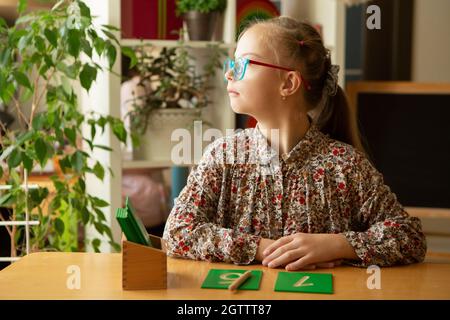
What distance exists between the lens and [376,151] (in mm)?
3031

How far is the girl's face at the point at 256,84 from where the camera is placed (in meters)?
1.60

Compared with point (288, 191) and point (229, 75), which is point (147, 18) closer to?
point (229, 75)

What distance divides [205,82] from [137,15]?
1.25ft

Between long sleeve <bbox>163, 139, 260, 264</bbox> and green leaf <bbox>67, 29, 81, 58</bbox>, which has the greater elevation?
green leaf <bbox>67, 29, 81, 58</bbox>

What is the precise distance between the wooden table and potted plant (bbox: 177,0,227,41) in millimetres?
1506

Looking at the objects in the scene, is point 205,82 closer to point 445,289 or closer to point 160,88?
point 160,88

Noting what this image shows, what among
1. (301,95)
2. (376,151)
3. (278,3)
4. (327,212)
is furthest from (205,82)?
(327,212)

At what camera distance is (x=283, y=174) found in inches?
63.4

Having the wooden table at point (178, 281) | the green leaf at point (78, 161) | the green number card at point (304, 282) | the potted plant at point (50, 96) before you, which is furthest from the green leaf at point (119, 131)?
the green number card at point (304, 282)

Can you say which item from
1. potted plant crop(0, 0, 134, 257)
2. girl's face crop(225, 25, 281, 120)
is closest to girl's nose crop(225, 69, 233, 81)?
→ girl's face crop(225, 25, 281, 120)

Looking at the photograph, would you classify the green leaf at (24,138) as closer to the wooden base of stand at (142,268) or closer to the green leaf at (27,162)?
the green leaf at (27,162)

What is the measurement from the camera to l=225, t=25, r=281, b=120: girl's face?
160cm

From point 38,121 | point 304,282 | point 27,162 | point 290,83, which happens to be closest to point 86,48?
point 38,121

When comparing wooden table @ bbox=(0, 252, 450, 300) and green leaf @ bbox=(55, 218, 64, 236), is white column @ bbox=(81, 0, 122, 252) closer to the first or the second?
green leaf @ bbox=(55, 218, 64, 236)
